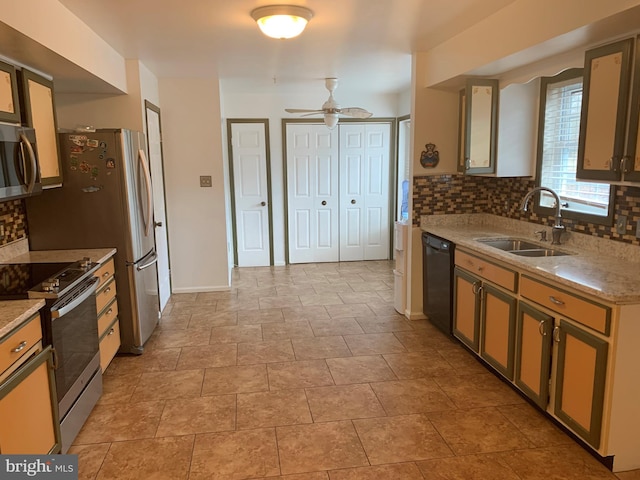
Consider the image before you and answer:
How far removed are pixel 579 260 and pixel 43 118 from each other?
345 cm

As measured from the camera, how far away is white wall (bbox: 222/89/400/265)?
21.0 feet

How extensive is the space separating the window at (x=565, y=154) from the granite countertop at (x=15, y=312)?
3.20m

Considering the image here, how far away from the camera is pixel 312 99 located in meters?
6.45

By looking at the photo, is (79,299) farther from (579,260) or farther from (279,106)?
(279,106)

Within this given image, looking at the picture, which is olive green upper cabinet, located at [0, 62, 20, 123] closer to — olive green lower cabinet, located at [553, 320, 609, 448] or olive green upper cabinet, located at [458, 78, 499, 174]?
olive green upper cabinet, located at [458, 78, 499, 174]

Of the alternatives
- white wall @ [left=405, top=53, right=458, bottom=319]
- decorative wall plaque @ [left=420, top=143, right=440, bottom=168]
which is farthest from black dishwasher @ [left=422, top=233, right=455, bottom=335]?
decorative wall plaque @ [left=420, top=143, right=440, bottom=168]

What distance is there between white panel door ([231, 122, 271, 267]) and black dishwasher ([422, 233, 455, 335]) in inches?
119

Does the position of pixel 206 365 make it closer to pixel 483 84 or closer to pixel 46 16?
pixel 46 16

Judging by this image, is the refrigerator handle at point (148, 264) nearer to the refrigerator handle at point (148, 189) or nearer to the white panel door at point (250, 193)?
the refrigerator handle at point (148, 189)

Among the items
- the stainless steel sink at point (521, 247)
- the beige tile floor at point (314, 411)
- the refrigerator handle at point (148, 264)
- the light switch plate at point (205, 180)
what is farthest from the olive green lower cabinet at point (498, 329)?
the light switch plate at point (205, 180)

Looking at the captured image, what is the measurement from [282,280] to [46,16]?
13.1ft

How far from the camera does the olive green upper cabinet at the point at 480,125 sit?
366 centimetres

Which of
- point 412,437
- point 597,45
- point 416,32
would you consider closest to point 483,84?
point 416,32

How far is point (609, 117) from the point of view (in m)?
2.47
